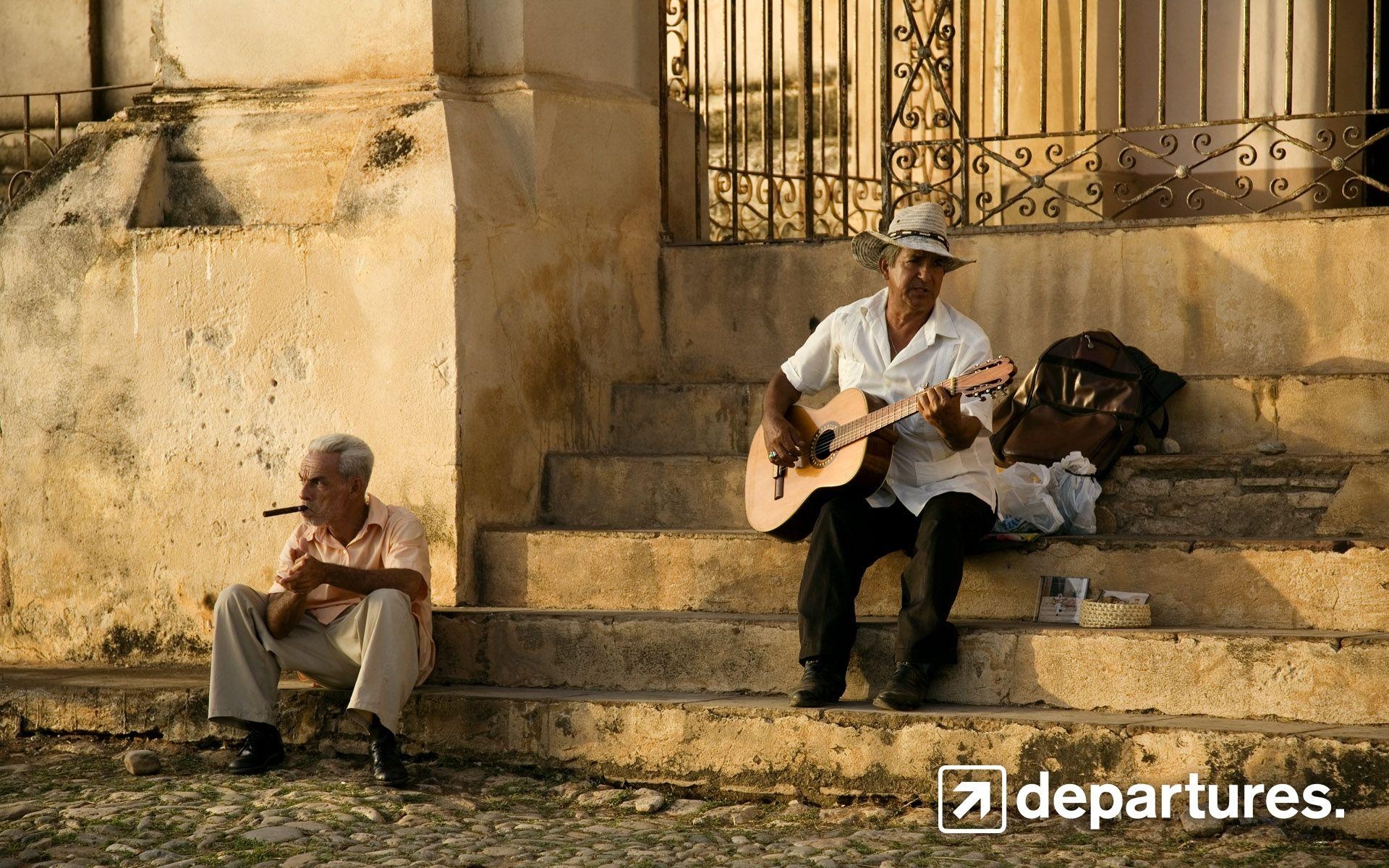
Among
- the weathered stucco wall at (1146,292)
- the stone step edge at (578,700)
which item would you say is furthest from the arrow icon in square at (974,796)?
the weathered stucco wall at (1146,292)

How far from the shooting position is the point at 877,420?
5426 millimetres

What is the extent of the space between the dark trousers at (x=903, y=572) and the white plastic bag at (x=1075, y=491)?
→ 443 mm

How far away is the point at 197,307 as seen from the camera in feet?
22.1

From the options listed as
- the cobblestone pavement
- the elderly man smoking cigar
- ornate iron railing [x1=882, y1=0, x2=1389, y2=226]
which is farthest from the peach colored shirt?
ornate iron railing [x1=882, y1=0, x2=1389, y2=226]

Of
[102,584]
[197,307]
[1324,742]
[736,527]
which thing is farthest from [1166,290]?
[102,584]

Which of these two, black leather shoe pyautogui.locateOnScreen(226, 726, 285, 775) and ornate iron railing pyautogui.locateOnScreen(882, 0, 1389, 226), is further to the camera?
ornate iron railing pyautogui.locateOnScreen(882, 0, 1389, 226)

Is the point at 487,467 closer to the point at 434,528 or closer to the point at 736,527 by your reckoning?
the point at 434,528

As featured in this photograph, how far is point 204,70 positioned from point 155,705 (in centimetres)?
273

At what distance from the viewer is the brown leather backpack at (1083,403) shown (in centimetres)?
611

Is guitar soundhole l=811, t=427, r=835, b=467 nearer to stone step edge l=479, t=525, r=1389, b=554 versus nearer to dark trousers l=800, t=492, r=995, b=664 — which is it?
dark trousers l=800, t=492, r=995, b=664

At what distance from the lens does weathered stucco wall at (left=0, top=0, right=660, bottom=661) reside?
21.1 feet

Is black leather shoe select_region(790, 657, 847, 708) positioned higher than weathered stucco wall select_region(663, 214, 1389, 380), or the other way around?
weathered stucco wall select_region(663, 214, 1389, 380)

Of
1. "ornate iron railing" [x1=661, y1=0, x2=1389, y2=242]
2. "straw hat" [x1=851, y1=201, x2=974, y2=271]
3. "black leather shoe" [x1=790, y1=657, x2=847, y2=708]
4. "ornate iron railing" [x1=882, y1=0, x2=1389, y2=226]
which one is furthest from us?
"ornate iron railing" [x1=882, y1=0, x2=1389, y2=226]

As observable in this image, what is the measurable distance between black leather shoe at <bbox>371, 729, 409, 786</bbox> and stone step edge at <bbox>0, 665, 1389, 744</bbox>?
0.34 metres
